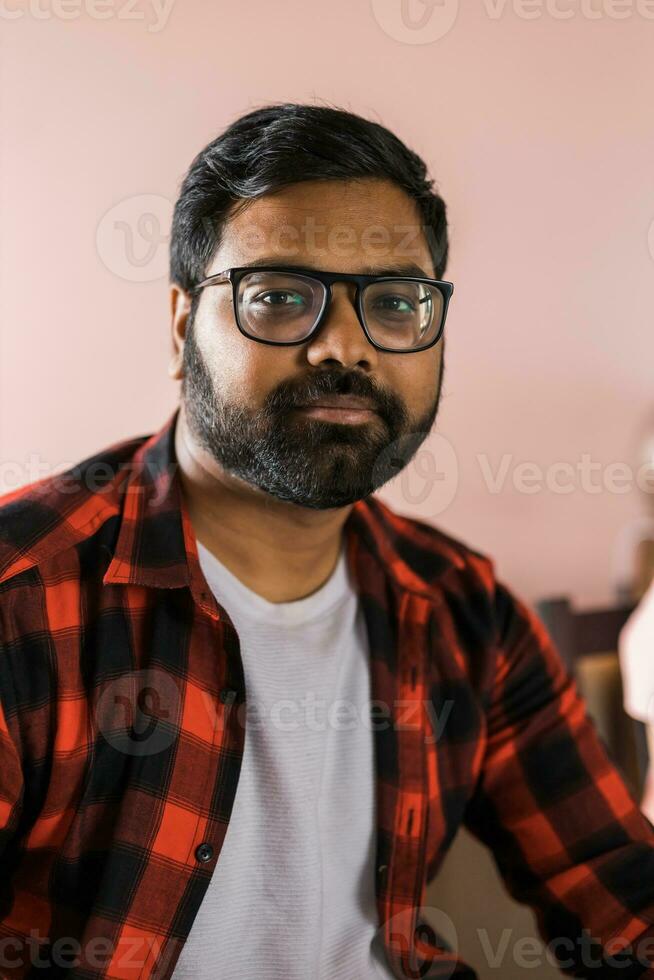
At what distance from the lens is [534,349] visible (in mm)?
1809

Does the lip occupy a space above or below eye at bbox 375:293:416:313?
below

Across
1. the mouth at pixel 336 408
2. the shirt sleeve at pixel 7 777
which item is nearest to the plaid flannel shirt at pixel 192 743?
the shirt sleeve at pixel 7 777

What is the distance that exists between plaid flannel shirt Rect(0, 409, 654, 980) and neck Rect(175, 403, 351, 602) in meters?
0.05

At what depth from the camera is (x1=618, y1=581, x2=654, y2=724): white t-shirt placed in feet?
4.91

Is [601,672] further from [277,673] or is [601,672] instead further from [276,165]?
[276,165]

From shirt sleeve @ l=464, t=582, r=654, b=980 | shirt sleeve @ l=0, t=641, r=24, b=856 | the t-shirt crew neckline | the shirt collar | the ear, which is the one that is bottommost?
shirt sleeve @ l=464, t=582, r=654, b=980

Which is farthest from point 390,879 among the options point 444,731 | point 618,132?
point 618,132

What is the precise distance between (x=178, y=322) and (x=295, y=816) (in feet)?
2.13

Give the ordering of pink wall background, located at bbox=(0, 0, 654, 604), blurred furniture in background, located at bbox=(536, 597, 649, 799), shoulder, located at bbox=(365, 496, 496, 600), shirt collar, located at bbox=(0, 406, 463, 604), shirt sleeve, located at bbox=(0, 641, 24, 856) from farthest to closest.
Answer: blurred furniture in background, located at bbox=(536, 597, 649, 799)
pink wall background, located at bbox=(0, 0, 654, 604)
shoulder, located at bbox=(365, 496, 496, 600)
shirt collar, located at bbox=(0, 406, 463, 604)
shirt sleeve, located at bbox=(0, 641, 24, 856)

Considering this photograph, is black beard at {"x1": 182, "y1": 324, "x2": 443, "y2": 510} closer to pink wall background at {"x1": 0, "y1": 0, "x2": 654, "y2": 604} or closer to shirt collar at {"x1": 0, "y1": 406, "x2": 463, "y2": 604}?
shirt collar at {"x1": 0, "y1": 406, "x2": 463, "y2": 604}

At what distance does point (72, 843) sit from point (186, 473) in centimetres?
47

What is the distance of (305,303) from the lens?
1042 millimetres

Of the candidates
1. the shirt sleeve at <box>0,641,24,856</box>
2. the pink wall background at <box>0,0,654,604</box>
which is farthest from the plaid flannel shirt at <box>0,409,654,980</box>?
the pink wall background at <box>0,0,654,604</box>

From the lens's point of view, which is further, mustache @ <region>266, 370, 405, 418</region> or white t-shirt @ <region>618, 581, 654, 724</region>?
white t-shirt @ <region>618, 581, 654, 724</region>
